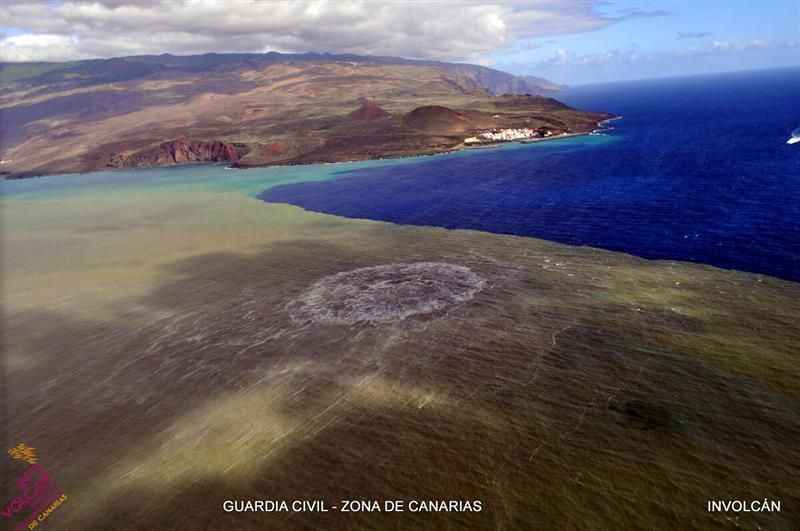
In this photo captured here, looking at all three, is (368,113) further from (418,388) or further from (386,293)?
(418,388)

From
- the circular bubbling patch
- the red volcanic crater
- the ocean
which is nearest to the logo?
the ocean

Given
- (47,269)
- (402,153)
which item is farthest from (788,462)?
(402,153)

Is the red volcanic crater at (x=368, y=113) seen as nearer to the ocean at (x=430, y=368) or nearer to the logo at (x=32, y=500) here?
the ocean at (x=430, y=368)

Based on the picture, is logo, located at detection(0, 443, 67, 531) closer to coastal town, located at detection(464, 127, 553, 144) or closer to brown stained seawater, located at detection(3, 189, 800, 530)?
brown stained seawater, located at detection(3, 189, 800, 530)

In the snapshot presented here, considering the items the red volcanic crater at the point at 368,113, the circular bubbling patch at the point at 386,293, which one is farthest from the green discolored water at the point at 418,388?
the red volcanic crater at the point at 368,113

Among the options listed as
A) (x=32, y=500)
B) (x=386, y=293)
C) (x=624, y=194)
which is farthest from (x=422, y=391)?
(x=624, y=194)

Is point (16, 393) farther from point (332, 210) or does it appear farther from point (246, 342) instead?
point (332, 210)
